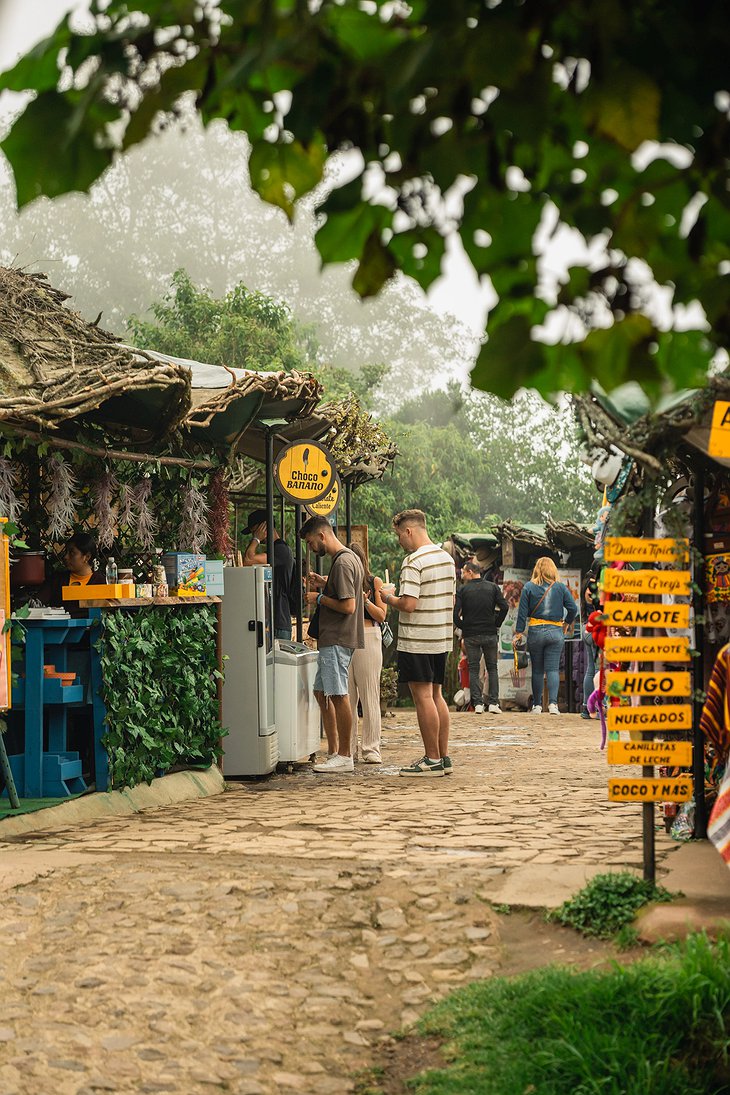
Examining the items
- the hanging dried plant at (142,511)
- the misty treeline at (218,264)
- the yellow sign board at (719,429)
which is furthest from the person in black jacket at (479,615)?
the misty treeline at (218,264)

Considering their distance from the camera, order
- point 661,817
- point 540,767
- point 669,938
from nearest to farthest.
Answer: point 669,938 < point 661,817 < point 540,767

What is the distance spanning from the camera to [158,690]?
8898 mm

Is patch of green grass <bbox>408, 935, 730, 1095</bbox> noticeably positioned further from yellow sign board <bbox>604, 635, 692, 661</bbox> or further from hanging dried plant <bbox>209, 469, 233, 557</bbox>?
hanging dried plant <bbox>209, 469, 233, 557</bbox>

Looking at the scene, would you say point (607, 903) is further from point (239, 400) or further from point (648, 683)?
point (239, 400)

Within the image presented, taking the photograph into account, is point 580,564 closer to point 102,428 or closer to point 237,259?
point 102,428

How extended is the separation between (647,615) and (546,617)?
10.7 meters

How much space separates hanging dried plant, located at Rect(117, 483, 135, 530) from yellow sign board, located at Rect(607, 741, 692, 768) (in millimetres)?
4442

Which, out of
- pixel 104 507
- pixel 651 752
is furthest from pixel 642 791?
pixel 104 507

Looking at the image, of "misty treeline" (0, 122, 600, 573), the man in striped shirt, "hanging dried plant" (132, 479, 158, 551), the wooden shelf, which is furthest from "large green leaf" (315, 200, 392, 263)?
"misty treeline" (0, 122, 600, 573)

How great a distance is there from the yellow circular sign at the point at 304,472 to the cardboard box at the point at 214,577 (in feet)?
4.27

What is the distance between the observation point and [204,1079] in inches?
164

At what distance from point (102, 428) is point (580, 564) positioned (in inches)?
472

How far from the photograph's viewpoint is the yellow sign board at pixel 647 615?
5578mm

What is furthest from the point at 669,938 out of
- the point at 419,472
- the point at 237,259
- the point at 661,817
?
the point at 237,259
